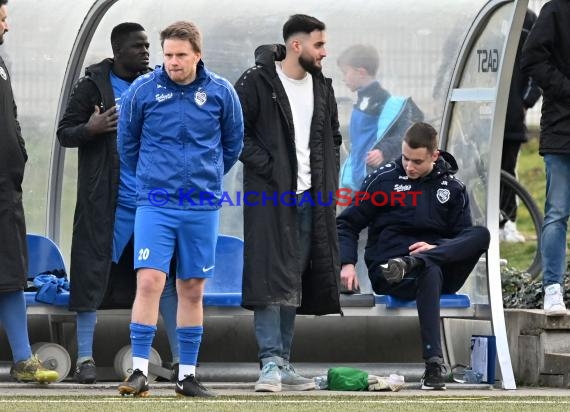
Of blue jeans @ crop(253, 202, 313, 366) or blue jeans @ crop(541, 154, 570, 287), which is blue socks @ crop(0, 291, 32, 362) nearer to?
blue jeans @ crop(253, 202, 313, 366)

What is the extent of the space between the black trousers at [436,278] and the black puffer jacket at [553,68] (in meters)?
0.73

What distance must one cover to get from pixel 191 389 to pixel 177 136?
137cm

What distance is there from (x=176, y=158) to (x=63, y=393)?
1488mm

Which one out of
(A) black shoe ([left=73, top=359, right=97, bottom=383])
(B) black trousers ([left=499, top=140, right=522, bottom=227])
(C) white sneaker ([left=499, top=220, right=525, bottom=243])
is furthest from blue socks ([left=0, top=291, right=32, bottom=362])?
(C) white sneaker ([left=499, top=220, right=525, bottom=243])

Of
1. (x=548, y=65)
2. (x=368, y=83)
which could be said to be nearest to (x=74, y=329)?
(x=368, y=83)

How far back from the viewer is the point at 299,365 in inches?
446

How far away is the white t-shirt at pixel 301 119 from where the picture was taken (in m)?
10.3

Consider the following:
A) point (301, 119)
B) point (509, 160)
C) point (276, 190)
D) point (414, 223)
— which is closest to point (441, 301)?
point (414, 223)

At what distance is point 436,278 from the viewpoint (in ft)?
34.6

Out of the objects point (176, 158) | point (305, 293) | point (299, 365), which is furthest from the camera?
point (299, 365)

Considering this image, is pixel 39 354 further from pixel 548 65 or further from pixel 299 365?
pixel 548 65

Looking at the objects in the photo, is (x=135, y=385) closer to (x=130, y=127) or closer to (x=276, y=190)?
(x=130, y=127)

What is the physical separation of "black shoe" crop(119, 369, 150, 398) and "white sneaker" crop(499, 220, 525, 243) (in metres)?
7.28

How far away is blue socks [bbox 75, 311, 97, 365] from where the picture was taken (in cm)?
1054
